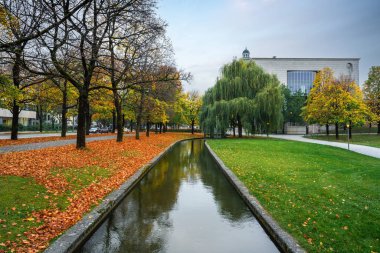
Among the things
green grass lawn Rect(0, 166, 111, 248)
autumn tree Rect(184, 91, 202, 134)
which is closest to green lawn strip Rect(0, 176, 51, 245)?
green grass lawn Rect(0, 166, 111, 248)

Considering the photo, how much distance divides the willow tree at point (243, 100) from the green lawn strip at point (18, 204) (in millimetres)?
29393

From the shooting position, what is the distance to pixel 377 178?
11922 millimetres

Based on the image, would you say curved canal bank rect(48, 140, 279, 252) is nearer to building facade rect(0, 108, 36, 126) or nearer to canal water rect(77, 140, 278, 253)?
canal water rect(77, 140, 278, 253)

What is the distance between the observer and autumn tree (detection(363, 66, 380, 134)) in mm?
46303

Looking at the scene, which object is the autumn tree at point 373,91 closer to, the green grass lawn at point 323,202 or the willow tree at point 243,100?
the willow tree at point 243,100

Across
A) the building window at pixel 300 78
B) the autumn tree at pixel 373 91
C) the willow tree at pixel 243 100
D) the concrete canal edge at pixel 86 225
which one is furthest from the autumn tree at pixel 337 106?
the building window at pixel 300 78

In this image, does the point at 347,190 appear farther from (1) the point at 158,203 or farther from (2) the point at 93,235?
(2) the point at 93,235

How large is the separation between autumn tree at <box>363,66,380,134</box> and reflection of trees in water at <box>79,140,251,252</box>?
138 feet

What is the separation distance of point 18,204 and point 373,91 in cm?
5369

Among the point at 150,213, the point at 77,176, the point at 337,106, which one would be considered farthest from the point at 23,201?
the point at 337,106

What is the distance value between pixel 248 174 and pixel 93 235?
792 cm

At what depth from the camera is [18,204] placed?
22.5 ft

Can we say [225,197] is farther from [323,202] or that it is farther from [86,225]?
[86,225]

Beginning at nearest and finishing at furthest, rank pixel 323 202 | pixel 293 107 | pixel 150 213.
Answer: pixel 150 213
pixel 323 202
pixel 293 107
